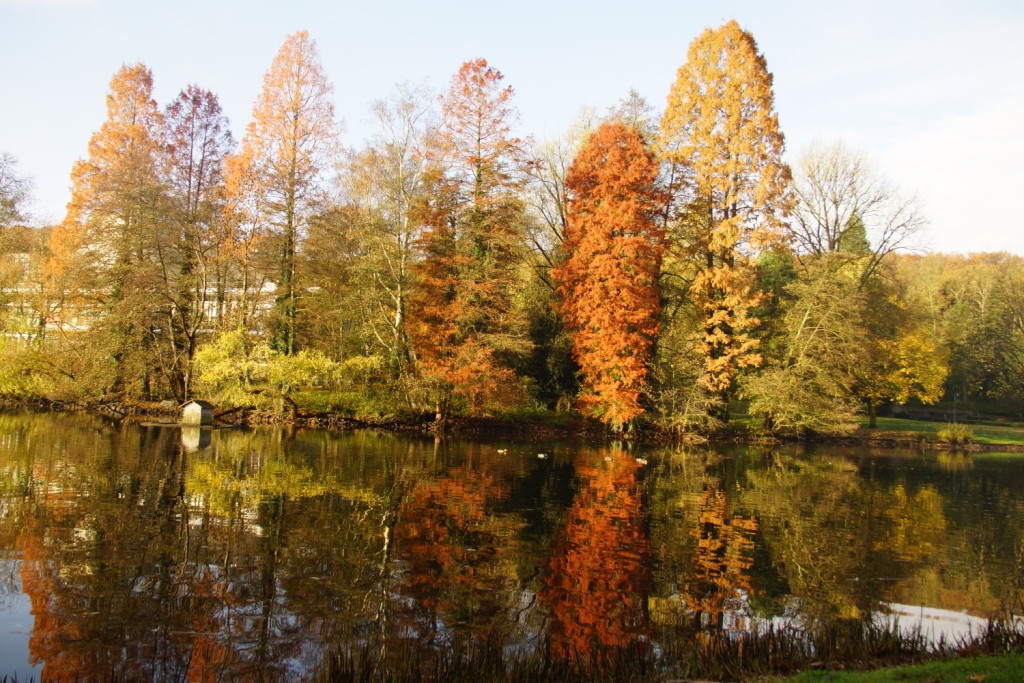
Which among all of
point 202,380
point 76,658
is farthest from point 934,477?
point 202,380

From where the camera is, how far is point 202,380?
98.5ft

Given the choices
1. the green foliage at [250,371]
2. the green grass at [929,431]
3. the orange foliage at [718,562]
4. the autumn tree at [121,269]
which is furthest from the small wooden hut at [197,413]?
the green grass at [929,431]

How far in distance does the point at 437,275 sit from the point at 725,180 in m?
14.2

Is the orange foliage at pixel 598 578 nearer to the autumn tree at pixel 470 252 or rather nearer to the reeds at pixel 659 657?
the reeds at pixel 659 657

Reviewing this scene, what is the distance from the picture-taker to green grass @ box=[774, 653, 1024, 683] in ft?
18.3

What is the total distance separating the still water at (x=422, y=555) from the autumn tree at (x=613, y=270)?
32.6ft

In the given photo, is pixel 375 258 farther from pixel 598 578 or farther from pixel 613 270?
pixel 598 578

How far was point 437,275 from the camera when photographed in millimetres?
29406

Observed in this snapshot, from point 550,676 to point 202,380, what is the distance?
90.8 feet

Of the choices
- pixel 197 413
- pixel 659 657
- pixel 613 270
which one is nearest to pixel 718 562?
pixel 659 657

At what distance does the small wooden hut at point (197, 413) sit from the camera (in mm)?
28078

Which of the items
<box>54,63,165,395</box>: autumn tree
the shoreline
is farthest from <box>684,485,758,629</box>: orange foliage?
<box>54,63,165,395</box>: autumn tree

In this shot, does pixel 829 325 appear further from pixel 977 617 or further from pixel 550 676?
pixel 550 676

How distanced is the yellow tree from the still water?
12.6m
